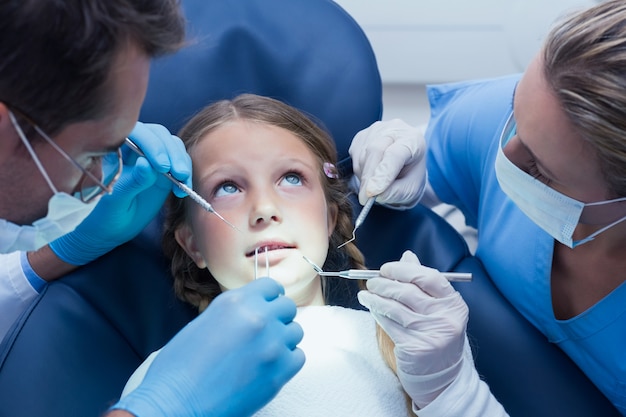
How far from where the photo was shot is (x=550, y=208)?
124 cm

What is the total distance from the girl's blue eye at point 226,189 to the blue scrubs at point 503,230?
60 centimetres

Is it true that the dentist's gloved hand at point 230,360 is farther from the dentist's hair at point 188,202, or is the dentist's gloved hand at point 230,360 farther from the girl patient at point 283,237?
the dentist's hair at point 188,202

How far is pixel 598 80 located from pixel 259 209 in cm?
63

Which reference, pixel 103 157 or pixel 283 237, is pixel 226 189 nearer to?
pixel 283 237

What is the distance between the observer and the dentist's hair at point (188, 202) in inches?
60.2

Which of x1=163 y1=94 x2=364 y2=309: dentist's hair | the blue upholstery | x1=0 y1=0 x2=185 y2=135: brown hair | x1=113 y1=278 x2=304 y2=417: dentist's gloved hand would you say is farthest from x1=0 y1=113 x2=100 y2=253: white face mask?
the blue upholstery

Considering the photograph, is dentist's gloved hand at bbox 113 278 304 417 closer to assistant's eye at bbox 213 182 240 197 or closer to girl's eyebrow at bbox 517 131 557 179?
assistant's eye at bbox 213 182 240 197

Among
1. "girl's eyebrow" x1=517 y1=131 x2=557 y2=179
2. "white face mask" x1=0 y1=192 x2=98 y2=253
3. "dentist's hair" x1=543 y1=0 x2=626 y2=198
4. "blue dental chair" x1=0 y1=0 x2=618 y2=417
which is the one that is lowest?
"blue dental chair" x1=0 y1=0 x2=618 y2=417

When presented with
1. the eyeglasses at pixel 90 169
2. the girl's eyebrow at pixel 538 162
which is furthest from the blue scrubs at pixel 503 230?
the eyeglasses at pixel 90 169

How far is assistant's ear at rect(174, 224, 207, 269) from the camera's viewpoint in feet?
4.90

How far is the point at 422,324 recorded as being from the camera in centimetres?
124

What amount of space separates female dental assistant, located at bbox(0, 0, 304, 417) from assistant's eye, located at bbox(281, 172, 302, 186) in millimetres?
211

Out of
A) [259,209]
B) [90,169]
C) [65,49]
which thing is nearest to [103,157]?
[90,169]

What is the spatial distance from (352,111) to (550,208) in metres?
0.62
